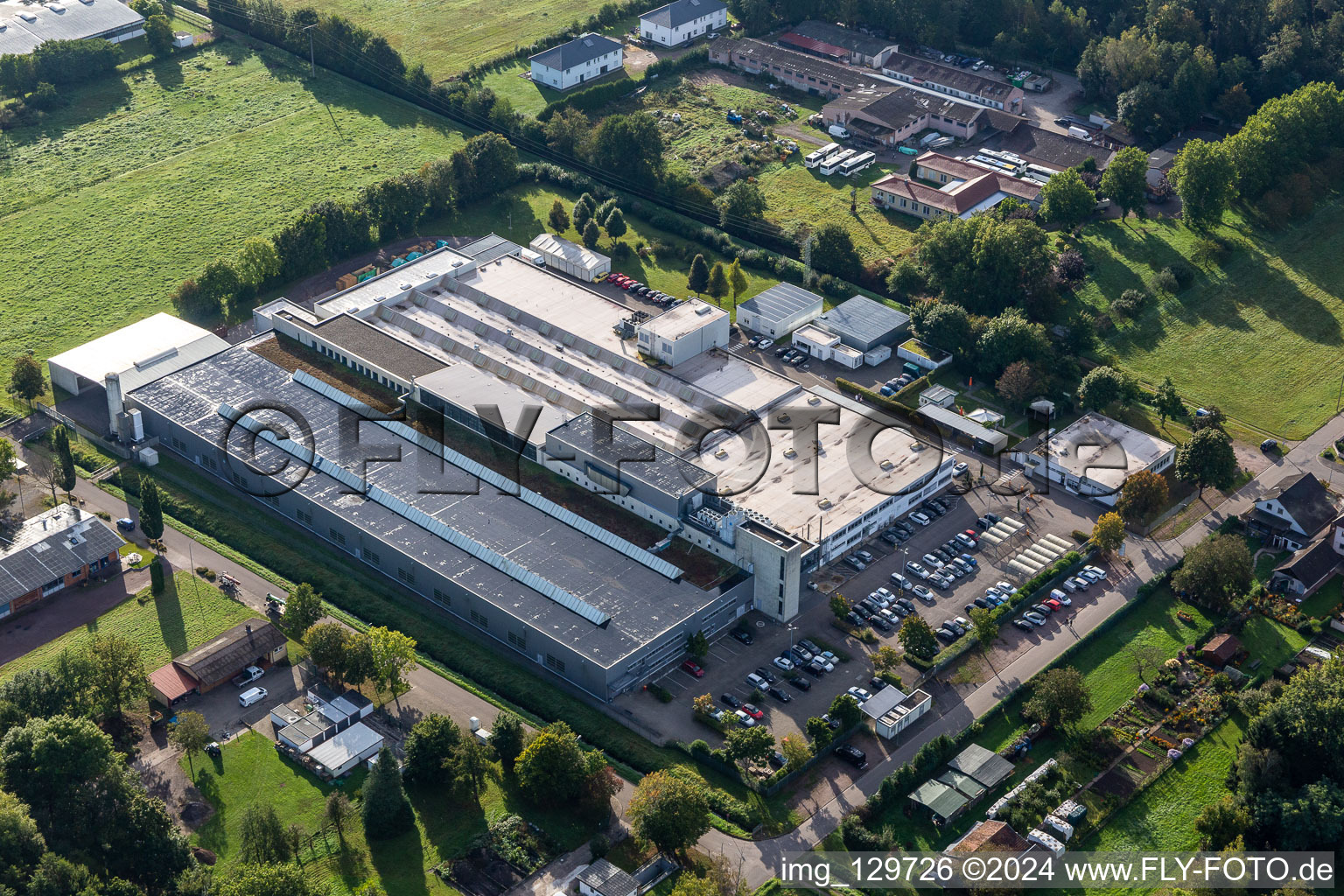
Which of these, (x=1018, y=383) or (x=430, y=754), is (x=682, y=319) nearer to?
(x=1018, y=383)

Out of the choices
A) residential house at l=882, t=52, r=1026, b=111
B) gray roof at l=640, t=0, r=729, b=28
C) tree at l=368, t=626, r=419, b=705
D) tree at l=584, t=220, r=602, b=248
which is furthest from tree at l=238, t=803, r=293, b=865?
gray roof at l=640, t=0, r=729, b=28

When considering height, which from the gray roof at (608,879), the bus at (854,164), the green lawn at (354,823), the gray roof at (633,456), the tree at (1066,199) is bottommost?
the green lawn at (354,823)

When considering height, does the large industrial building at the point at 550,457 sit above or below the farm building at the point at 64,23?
below

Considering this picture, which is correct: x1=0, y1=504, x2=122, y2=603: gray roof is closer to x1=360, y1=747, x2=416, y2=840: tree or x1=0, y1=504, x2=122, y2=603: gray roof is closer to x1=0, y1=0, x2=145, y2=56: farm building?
x1=360, y1=747, x2=416, y2=840: tree

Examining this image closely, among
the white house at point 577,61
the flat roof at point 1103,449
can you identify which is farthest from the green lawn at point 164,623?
the white house at point 577,61

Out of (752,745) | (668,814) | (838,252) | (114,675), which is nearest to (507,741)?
(668,814)

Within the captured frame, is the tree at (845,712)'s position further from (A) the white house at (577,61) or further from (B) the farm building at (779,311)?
(A) the white house at (577,61)
